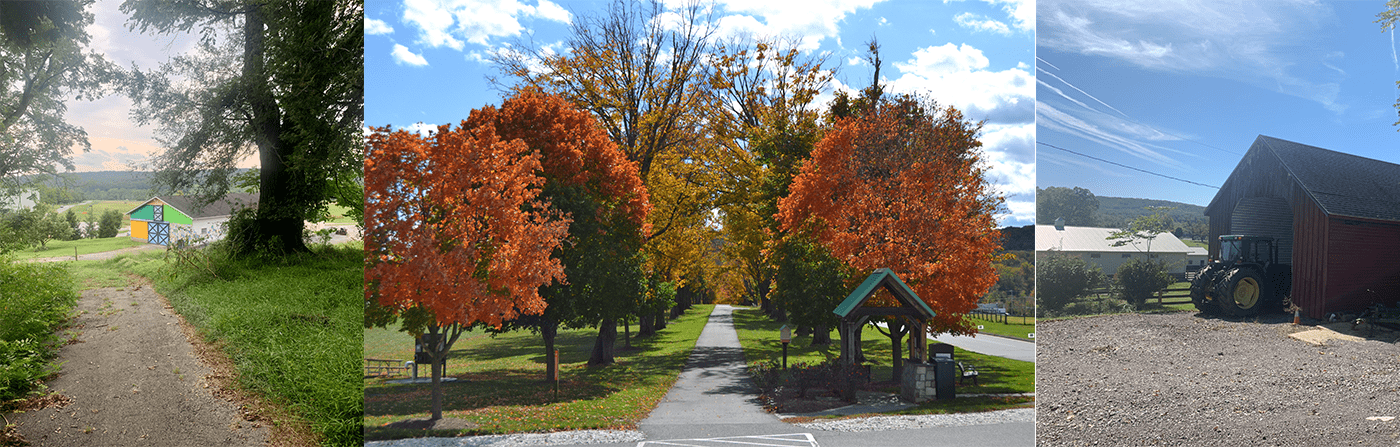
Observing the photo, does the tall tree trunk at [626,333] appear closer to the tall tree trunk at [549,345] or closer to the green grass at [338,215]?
the tall tree trunk at [549,345]

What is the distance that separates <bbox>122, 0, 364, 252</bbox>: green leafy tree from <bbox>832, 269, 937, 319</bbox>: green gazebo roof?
396cm

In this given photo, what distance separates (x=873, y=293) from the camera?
16.8ft

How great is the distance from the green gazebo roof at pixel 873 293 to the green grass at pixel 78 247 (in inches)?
214

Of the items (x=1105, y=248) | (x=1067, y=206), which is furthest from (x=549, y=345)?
(x=1105, y=248)

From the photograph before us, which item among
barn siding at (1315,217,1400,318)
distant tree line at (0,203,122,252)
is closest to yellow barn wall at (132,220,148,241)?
distant tree line at (0,203,122,252)

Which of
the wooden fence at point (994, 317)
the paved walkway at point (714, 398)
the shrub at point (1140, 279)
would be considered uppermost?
the shrub at point (1140, 279)

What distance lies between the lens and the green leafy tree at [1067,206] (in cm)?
456

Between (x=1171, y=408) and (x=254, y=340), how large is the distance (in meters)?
6.64

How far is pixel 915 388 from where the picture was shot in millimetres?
5195

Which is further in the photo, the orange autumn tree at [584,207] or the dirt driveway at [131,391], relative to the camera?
the orange autumn tree at [584,207]

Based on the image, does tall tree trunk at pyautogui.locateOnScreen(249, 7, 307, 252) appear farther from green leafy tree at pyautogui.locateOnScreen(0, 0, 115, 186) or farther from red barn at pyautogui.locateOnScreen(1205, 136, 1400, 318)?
red barn at pyautogui.locateOnScreen(1205, 136, 1400, 318)

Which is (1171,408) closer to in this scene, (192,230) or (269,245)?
(269,245)

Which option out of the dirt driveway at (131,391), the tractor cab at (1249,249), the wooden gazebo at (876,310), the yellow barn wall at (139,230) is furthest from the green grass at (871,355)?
the yellow barn wall at (139,230)

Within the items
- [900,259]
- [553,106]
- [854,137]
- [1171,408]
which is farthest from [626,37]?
[1171,408]
